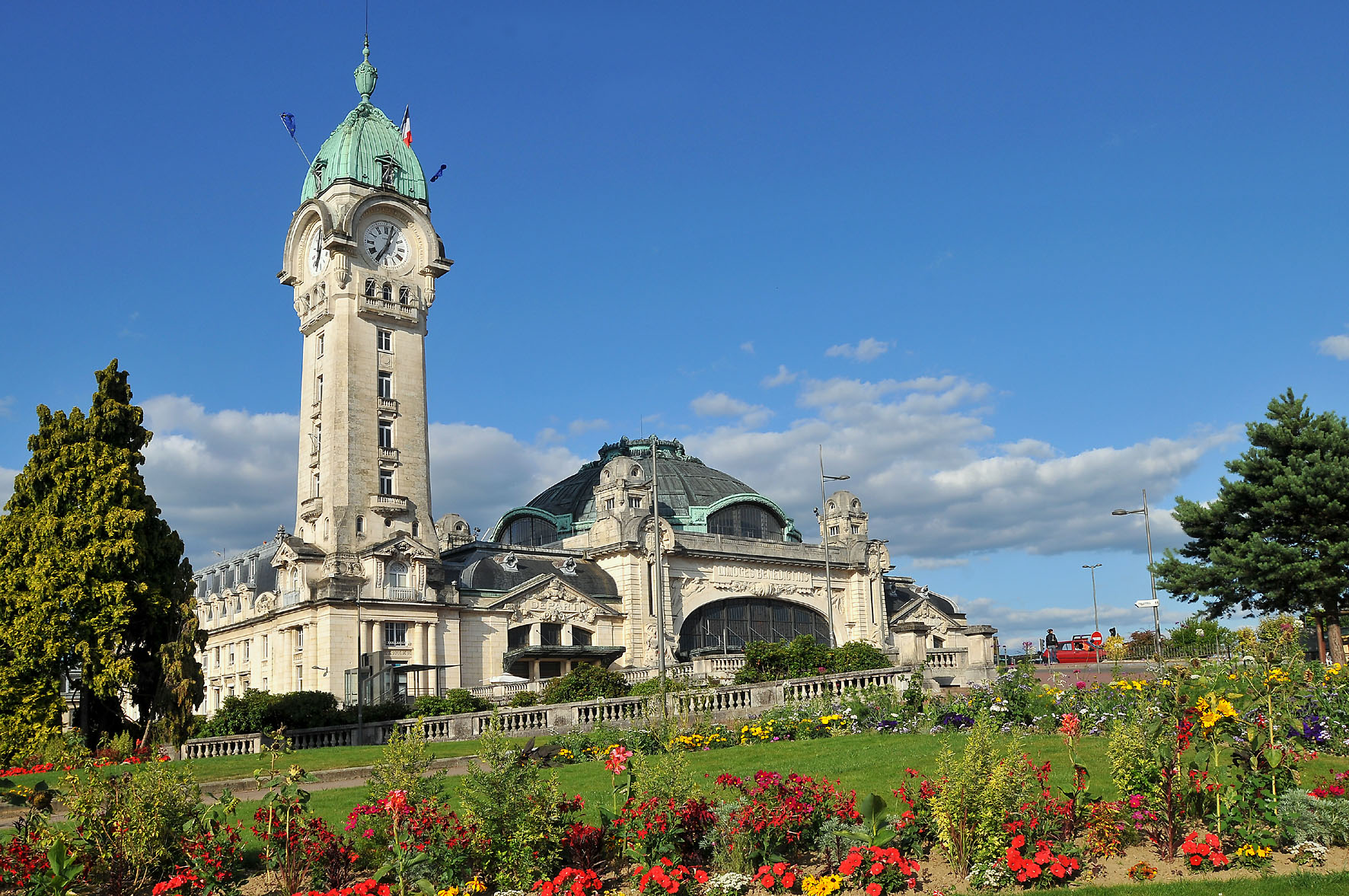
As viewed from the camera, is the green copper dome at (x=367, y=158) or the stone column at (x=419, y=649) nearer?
the stone column at (x=419, y=649)

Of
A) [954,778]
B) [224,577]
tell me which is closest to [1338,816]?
[954,778]

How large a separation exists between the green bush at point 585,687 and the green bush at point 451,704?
3071 millimetres

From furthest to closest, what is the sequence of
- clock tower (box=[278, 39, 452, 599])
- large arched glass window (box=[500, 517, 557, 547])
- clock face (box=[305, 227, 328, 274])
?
large arched glass window (box=[500, 517, 557, 547])
clock face (box=[305, 227, 328, 274])
clock tower (box=[278, 39, 452, 599])

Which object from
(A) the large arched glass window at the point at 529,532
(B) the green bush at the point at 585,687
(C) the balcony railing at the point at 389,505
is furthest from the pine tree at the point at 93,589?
(A) the large arched glass window at the point at 529,532

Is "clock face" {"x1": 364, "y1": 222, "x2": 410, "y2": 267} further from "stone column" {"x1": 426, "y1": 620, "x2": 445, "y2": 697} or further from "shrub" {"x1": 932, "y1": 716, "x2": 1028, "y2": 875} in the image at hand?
"shrub" {"x1": 932, "y1": 716, "x2": 1028, "y2": 875}

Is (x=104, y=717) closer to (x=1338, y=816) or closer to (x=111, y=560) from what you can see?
(x=111, y=560)

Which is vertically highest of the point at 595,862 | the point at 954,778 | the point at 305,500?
the point at 305,500

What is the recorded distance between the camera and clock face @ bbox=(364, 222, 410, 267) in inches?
2474

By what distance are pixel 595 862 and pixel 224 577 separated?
65.7 meters

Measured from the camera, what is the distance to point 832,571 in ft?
246

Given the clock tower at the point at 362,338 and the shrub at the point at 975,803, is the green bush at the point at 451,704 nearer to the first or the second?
the clock tower at the point at 362,338

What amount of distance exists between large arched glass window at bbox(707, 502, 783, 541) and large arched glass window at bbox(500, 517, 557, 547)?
10.6 m

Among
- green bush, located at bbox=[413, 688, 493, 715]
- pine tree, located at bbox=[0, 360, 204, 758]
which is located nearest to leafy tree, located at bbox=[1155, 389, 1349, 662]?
green bush, located at bbox=[413, 688, 493, 715]

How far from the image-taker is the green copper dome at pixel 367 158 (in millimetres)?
63591
